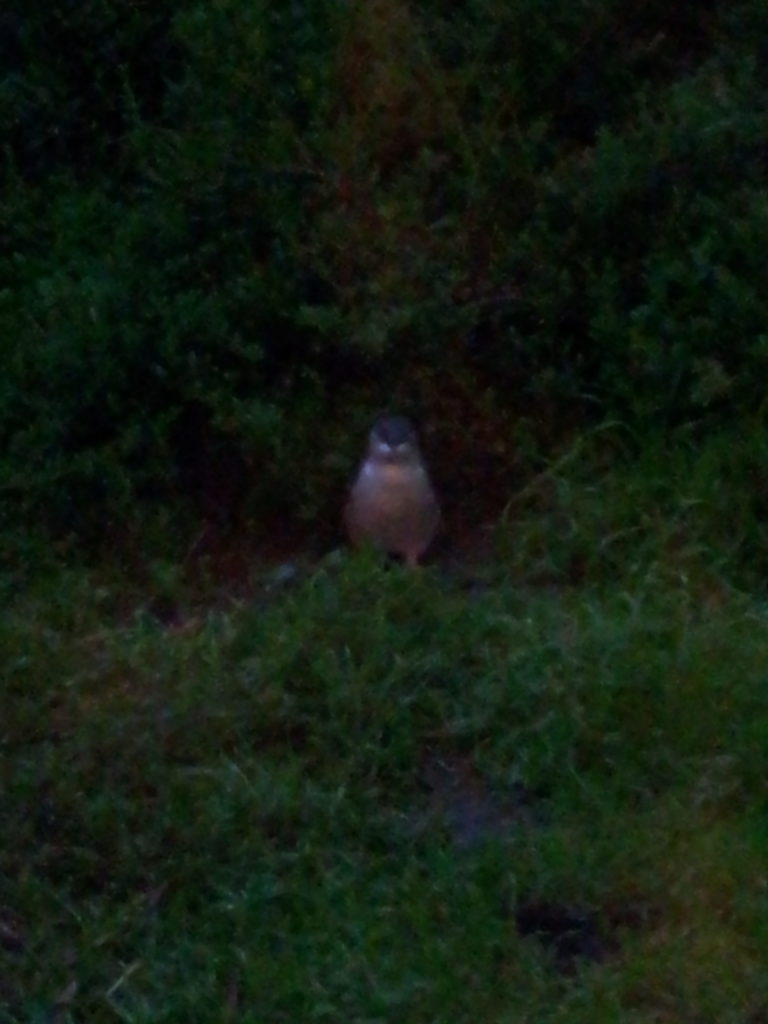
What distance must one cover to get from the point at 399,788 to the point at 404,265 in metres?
2.06

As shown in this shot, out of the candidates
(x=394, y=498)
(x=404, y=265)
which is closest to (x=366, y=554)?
(x=394, y=498)

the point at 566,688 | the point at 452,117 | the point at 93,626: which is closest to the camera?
the point at 566,688

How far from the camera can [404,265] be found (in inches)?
264

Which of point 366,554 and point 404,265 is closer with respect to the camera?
point 366,554

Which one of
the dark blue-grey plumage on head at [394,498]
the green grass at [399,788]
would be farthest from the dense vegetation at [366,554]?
the dark blue-grey plumage on head at [394,498]

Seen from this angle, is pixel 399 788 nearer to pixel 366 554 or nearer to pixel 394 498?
pixel 366 554

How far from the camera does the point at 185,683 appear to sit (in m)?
5.52

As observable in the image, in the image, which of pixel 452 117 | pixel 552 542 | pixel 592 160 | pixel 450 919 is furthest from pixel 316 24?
pixel 450 919

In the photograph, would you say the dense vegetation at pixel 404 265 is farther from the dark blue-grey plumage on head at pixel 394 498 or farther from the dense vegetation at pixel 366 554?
the dark blue-grey plumage on head at pixel 394 498

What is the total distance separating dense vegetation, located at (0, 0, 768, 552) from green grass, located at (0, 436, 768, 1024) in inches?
20.4

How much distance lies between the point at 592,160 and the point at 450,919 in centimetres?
292

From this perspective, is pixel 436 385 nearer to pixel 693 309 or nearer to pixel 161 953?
pixel 693 309

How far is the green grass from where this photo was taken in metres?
4.62

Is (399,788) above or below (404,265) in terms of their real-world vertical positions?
below
